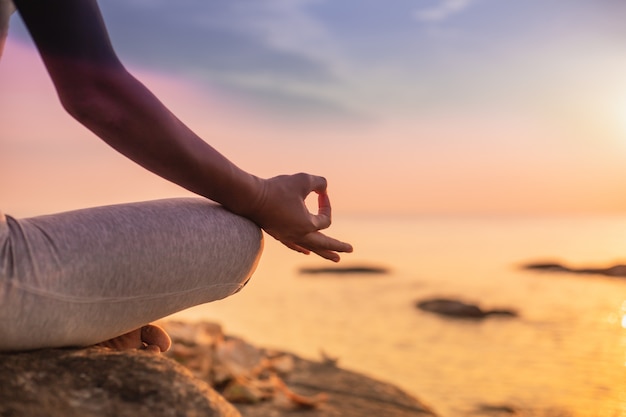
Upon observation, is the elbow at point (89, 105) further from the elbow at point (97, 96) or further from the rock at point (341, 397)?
the rock at point (341, 397)

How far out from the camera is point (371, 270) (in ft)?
64.1

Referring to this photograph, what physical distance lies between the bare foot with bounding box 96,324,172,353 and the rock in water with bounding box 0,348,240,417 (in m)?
0.16

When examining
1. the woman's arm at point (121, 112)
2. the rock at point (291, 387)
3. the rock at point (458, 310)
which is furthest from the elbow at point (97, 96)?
the rock at point (458, 310)

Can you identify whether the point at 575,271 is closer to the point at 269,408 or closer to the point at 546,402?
the point at 546,402

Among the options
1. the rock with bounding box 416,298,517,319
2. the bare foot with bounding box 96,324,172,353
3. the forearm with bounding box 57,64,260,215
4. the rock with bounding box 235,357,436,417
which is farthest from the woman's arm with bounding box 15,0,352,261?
the rock with bounding box 416,298,517,319

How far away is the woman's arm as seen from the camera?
1401 mm

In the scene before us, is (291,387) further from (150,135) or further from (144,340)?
(150,135)

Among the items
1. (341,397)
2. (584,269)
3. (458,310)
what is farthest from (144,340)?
(584,269)

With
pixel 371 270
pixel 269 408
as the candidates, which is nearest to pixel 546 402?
pixel 269 408

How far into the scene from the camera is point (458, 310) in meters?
12.0

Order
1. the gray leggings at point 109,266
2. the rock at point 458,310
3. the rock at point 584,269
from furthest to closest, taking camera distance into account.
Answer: the rock at point 584,269 → the rock at point 458,310 → the gray leggings at point 109,266

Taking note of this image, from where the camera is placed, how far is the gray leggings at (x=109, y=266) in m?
1.30

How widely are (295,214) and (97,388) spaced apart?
23.6 inches

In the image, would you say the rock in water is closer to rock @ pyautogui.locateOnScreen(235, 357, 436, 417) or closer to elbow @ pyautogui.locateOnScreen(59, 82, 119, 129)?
elbow @ pyautogui.locateOnScreen(59, 82, 119, 129)
